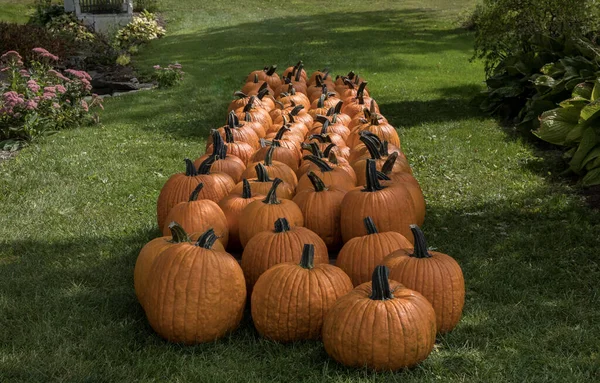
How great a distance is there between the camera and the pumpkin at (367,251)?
417cm

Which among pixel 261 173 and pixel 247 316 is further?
pixel 261 173

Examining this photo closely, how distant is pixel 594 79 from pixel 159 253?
5.23 m

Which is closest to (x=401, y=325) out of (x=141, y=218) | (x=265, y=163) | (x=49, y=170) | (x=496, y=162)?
(x=265, y=163)

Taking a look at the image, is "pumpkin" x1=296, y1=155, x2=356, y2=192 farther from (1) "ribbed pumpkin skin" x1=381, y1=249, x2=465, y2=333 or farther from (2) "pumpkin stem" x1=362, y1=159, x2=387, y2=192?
(1) "ribbed pumpkin skin" x1=381, y1=249, x2=465, y2=333

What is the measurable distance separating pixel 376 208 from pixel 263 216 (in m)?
0.72

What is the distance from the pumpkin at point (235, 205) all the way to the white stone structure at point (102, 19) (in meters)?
16.4

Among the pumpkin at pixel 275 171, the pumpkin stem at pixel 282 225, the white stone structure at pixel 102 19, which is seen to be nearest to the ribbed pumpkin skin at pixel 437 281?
the pumpkin stem at pixel 282 225

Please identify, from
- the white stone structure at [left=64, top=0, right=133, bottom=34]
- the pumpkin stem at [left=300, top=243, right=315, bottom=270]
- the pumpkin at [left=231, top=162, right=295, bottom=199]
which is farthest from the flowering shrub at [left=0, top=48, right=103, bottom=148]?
the white stone structure at [left=64, top=0, right=133, bottom=34]

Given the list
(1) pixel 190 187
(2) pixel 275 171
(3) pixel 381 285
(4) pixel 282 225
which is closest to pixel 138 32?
(2) pixel 275 171

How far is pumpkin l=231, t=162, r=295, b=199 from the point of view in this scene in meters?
5.04

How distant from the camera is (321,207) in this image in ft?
15.9

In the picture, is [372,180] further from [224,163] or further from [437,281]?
[224,163]

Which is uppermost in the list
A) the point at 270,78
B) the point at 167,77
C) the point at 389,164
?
the point at 389,164

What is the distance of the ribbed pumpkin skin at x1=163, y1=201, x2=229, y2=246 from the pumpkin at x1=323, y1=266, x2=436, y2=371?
127cm
